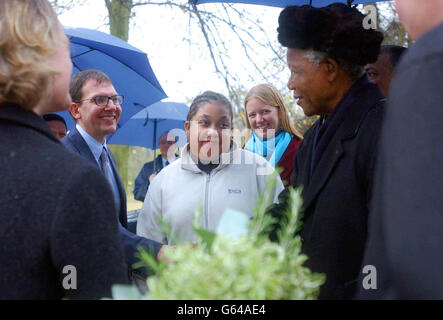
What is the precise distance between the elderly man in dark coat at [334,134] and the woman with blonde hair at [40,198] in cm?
87

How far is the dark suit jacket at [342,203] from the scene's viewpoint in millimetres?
1802

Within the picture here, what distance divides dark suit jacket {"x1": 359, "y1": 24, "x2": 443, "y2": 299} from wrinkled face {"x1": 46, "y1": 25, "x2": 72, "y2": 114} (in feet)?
3.13

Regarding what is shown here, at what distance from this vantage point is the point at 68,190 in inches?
45.9

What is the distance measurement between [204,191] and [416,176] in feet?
7.19

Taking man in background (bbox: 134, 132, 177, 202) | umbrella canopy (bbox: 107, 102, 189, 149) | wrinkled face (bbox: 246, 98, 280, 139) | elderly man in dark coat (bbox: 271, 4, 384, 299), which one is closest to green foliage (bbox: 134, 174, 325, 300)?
elderly man in dark coat (bbox: 271, 4, 384, 299)

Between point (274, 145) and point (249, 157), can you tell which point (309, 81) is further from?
point (274, 145)

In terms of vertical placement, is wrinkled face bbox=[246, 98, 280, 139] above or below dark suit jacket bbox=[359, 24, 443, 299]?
above

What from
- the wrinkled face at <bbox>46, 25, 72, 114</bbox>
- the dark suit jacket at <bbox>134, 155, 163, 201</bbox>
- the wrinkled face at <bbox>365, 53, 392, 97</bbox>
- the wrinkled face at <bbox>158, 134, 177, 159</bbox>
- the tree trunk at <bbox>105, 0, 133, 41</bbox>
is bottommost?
the dark suit jacket at <bbox>134, 155, 163, 201</bbox>

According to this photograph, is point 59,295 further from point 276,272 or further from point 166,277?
point 276,272

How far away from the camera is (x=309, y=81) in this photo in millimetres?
2195

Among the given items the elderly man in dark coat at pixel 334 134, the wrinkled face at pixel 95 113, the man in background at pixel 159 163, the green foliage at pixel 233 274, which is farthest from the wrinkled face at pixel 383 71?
the man in background at pixel 159 163

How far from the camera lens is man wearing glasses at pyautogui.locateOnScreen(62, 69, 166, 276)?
→ 3.05 metres

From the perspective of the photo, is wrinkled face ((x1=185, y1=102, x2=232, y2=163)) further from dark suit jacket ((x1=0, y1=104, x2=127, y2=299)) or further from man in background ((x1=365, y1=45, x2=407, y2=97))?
dark suit jacket ((x1=0, y1=104, x2=127, y2=299))

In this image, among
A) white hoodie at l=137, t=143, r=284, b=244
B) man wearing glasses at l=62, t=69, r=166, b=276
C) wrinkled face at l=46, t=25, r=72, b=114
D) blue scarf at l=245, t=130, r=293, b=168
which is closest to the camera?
wrinkled face at l=46, t=25, r=72, b=114
